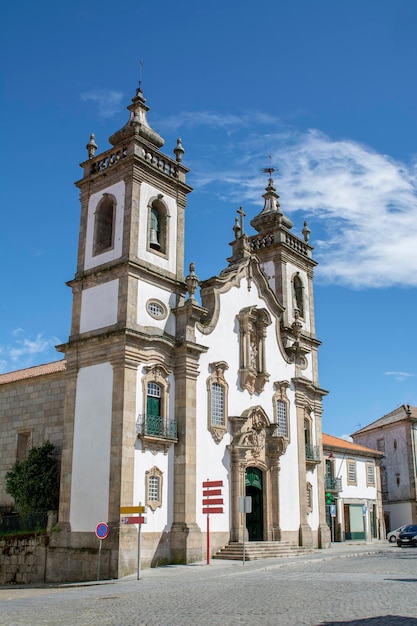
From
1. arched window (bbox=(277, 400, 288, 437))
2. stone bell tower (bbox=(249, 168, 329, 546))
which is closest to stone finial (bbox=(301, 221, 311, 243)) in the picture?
stone bell tower (bbox=(249, 168, 329, 546))

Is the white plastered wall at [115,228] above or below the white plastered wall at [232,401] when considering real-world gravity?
above

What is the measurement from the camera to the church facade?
23.5m

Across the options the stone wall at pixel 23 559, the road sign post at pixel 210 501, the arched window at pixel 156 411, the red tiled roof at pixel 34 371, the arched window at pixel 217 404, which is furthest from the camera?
the red tiled roof at pixel 34 371

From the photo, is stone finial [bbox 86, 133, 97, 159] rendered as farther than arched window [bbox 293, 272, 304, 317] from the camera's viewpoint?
No

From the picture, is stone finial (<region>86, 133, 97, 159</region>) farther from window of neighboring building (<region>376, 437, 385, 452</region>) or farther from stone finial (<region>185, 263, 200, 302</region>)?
window of neighboring building (<region>376, 437, 385, 452</region>)

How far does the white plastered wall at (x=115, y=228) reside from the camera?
2605 centimetres

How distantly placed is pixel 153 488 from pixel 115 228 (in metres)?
9.92

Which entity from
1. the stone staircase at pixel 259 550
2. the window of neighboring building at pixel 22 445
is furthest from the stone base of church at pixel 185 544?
the window of neighboring building at pixel 22 445

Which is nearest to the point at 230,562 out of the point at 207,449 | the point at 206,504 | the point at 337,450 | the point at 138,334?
the point at 206,504

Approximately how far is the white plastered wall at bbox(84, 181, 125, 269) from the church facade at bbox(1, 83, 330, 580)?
0.21ft

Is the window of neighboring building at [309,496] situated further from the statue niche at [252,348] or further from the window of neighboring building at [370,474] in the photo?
the window of neighboring building at [370,474]

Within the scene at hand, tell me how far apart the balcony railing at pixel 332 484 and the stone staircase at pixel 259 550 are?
14.0m

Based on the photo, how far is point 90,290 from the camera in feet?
86.4

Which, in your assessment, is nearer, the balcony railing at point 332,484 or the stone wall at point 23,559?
the stone wall at point 23,559
